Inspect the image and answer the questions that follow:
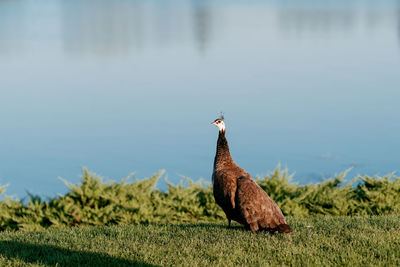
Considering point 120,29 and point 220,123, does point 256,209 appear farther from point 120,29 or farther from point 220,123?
point 120,29

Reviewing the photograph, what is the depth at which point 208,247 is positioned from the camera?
7.27m

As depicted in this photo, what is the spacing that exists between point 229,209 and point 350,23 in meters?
47.1

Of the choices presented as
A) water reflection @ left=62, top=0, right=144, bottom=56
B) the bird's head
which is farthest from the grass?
water reflection @ left=62, top=0, right=144, bottom=56

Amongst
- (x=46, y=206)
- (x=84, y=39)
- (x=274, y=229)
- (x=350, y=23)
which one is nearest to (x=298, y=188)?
(x=274, y=229)

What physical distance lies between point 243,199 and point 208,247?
79 cm

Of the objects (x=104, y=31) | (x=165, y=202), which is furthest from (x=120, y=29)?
(x=165, y=202)

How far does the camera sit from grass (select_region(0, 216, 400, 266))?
22.3 ft

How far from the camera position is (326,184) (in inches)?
469

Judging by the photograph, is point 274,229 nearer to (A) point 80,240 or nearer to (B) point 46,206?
(A) point 80,240

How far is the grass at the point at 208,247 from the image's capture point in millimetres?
6793

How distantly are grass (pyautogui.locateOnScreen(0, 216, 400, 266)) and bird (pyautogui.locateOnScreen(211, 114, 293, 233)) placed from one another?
0.17 metres

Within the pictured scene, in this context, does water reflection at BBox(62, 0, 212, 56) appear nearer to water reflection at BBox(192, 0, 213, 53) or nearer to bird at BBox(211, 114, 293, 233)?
water reflection at BBox(192, 0, 213, 53)

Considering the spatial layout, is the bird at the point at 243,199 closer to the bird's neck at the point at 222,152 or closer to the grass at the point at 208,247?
the bird's neck at the point at 222,152

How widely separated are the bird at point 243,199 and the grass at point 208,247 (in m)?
0.17
